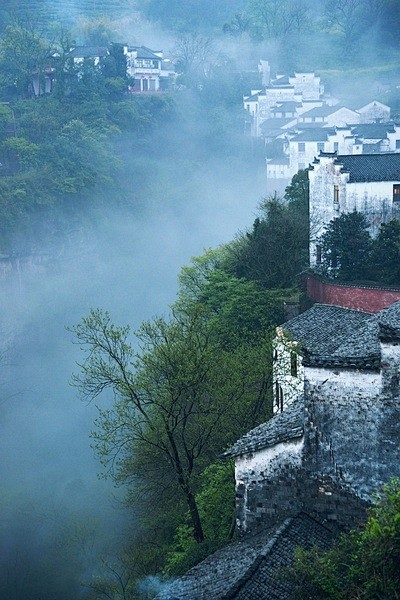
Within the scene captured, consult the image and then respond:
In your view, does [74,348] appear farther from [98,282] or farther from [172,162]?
[172,162]

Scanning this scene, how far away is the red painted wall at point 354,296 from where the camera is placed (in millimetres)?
26094

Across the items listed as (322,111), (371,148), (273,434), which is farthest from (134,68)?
(273,434)

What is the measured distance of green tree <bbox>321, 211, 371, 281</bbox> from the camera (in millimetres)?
29875

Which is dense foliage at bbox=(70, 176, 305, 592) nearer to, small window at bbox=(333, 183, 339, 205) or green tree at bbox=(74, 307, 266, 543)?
green tree at bbox=(74, 307, 266, 543)

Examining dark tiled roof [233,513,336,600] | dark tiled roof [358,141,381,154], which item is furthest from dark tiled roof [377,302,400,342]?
dark tiled roof [358,141,381,154]

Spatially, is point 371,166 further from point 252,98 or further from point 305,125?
point 252,98

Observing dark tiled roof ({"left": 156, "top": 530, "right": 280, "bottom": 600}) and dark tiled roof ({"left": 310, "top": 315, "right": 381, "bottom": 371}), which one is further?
dark tiled roof ({"left": 310, "top": 315, "right": 381, "bottom": 371})

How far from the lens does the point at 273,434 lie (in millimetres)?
14953

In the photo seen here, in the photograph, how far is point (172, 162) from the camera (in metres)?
78.1

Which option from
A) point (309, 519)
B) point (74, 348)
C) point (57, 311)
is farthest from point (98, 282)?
point (309, 519)

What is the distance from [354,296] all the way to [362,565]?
16.0 m

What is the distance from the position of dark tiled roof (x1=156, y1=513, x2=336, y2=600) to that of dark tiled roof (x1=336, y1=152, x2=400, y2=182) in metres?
19.1

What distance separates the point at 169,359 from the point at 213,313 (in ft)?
38.9

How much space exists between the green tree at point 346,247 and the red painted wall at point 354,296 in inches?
42.3
